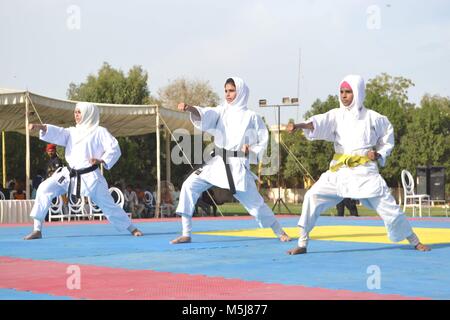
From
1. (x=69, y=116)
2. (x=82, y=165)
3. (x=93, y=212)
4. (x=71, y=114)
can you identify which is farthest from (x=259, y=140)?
(x=69, y=116)

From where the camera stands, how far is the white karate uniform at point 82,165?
10055mm

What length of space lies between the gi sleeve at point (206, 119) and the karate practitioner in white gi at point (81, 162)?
73.0 inches

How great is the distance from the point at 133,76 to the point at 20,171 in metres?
7.42

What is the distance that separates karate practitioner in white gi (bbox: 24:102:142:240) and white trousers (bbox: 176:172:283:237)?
1586 millimetres

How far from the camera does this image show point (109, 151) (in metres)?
10.0

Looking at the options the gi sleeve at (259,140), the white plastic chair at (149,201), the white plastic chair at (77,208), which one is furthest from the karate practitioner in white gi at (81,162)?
the white plastic chair at (149,201)

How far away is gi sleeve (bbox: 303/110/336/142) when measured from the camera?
7.48 metres

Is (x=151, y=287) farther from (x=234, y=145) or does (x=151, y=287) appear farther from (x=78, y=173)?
(x=78, y=173)

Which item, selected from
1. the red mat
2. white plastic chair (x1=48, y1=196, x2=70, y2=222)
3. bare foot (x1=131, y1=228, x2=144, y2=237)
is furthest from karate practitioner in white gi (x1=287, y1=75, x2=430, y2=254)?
white plastic chair (x1=48, y1=196, x2=70, y2=222)

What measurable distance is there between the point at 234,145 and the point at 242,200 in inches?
27.2

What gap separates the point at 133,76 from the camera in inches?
1444

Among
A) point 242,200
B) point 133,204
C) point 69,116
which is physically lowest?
point 133,204

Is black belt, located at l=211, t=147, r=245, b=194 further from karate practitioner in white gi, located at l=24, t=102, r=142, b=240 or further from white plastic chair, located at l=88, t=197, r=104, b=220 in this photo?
white plastic chair, located at l=88, t=197, r=104, b=220
